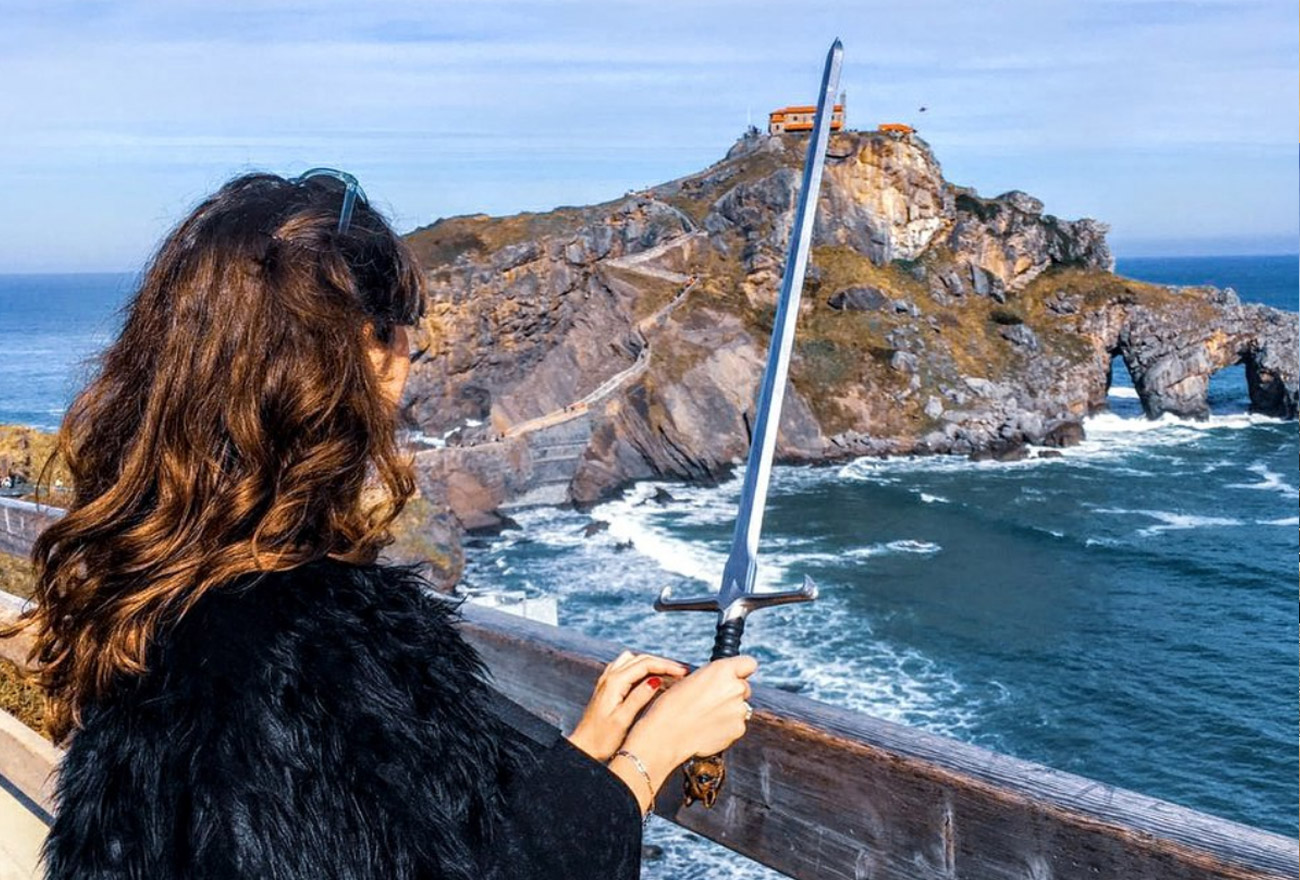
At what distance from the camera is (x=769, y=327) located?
54.0 metres

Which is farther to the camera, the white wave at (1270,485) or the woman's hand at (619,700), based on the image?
the white wave at (1270,485)

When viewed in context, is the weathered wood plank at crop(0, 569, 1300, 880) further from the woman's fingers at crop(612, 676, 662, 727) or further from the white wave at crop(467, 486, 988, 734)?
the white wave at crop(467, 486, 988, 734)

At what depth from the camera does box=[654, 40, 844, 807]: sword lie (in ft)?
5.88

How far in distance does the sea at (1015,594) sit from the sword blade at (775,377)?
Result: 975cm

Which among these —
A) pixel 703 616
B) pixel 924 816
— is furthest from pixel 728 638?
pixel 703 616

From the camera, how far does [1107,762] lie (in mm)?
22078

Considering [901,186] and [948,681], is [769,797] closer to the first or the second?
[948,681]

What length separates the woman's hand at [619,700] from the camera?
188cm

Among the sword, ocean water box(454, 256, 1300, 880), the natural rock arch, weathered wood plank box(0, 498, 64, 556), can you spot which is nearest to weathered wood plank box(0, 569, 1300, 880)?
the sword

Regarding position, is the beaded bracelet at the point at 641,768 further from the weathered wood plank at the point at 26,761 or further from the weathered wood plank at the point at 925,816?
the weathered wood plank at the point at 26,761

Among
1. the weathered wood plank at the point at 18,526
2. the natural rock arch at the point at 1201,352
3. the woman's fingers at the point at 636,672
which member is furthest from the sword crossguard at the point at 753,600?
the natural rock arch at the point at 1201,352

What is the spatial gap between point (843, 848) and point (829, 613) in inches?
1177

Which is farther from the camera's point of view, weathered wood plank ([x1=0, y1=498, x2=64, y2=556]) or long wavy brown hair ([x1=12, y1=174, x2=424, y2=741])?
weathered wood plank ([x1=0, y1=498, x2=64, y2=556])

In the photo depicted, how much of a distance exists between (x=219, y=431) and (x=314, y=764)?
0.46 metres
